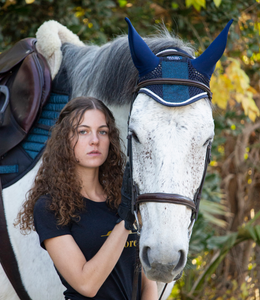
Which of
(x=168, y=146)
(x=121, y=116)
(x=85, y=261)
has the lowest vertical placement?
(x=85, y=261)

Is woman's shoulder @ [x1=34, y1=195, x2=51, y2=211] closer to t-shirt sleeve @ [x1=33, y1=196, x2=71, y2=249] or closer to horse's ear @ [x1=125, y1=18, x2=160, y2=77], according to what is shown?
t-shirt sleeve @ [x1=33, y1=196, x2=71, y2=249]

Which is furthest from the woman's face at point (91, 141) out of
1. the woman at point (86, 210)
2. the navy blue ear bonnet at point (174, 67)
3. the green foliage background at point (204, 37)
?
the green foliage background at point (204, 37)

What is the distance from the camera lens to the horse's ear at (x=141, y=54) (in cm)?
125

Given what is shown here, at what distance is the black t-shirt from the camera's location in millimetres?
1252

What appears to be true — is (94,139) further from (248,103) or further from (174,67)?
(248,103)

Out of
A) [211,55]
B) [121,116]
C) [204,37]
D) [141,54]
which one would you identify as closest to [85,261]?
[121,116]

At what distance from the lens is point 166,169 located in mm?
1107

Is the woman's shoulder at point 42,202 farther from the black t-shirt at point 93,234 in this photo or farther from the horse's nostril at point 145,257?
the horse's nostril at point 145,257

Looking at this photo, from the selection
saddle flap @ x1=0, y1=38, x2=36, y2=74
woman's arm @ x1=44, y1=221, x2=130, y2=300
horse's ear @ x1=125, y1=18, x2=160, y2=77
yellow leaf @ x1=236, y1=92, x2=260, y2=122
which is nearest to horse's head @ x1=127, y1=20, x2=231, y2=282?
horse's ear @ x1=125, y1=18, x2=160, y2=77

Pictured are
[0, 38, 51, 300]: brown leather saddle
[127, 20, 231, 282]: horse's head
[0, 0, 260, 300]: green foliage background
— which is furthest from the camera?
[0, 0, 260, 300]: green foliage background

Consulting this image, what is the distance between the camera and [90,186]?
4.81 ft

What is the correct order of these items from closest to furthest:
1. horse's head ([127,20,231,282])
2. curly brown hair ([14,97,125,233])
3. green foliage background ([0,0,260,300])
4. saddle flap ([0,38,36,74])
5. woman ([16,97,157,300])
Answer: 1. horse's head ([127,20,231,282])
2. woman ([16,97,157,300])
3. curly brown hair ([14,97,125,233])
4. saddle flap ([0,38,36,74])
5. green foliage background ([0,0,260,300])

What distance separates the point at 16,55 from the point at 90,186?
103 centimetres

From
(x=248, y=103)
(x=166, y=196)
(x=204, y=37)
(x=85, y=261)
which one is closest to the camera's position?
(x=166, y=196)
